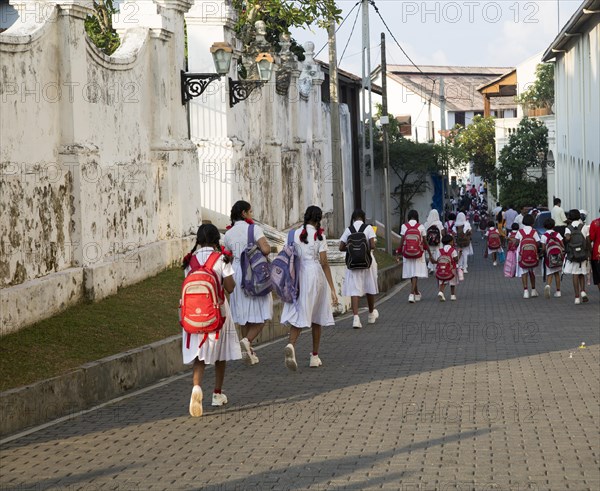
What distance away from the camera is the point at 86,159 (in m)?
14.9

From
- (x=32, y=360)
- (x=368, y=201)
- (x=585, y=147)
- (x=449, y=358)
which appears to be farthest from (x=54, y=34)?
(x=368, y=201)

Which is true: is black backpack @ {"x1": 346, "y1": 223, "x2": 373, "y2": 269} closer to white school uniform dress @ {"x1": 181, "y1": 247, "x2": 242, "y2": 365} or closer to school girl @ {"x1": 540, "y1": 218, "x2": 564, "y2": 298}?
school girl @ {"x1": 540, "y1": 218, "x2": 564, "y2": 298}

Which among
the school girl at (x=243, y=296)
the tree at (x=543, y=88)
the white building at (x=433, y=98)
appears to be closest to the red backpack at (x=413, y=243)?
the school girl at (x=243, y=296)

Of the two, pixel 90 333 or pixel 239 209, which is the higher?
pixel 239 209

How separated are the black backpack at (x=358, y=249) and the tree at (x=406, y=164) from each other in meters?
40.1

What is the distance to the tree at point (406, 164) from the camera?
59281 millimetres

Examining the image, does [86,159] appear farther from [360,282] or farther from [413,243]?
[413,243]

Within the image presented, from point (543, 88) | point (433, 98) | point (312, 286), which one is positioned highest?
point (433, 98)

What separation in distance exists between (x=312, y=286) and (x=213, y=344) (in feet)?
10.6

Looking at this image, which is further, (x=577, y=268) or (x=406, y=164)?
(x=406, y=164)

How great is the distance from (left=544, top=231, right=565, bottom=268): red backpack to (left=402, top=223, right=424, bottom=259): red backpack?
2.28 m

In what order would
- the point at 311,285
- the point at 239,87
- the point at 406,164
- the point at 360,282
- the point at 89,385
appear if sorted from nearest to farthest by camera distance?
the point at 89,385
the point at 311,285
the point at 360,282
the point at 239,87
the point at 406,164

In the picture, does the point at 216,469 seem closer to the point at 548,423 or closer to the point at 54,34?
the point at 548,423


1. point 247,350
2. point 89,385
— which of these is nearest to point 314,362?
point 247,350
